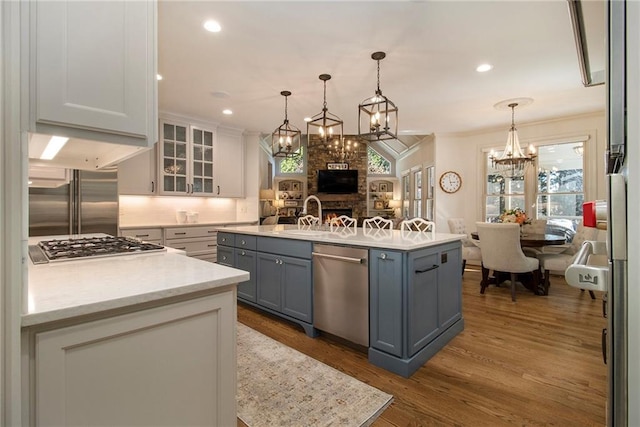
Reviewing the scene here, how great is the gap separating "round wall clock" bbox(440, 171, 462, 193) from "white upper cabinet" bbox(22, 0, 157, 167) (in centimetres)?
608

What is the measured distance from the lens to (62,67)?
0.88 meters

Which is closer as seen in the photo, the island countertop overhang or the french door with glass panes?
the island countertop overhang

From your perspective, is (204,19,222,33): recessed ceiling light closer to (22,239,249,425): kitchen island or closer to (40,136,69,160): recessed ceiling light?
(40,136,69,160): recessed ceiling light

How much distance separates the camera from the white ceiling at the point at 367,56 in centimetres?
236

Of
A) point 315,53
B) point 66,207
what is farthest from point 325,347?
point 66,207

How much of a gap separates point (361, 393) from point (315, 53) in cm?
285

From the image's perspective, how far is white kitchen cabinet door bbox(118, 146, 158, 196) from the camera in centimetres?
→ 448

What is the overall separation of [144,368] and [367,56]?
3047mm

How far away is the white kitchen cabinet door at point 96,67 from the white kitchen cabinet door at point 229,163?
454 centimetres

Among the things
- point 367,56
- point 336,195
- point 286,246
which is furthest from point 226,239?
point 336,195

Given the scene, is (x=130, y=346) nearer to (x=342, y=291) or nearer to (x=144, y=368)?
(x=144, y=368)

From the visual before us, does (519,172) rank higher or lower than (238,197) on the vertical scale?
higher

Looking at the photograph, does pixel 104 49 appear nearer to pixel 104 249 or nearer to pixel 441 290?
pixel 104 249

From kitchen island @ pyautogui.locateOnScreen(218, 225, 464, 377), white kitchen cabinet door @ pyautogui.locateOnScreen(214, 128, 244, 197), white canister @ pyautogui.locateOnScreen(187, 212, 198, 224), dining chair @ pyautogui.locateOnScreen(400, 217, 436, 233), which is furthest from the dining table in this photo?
white canister @ pyautogui.locateOnScreen(187, 212, 198, 224)
